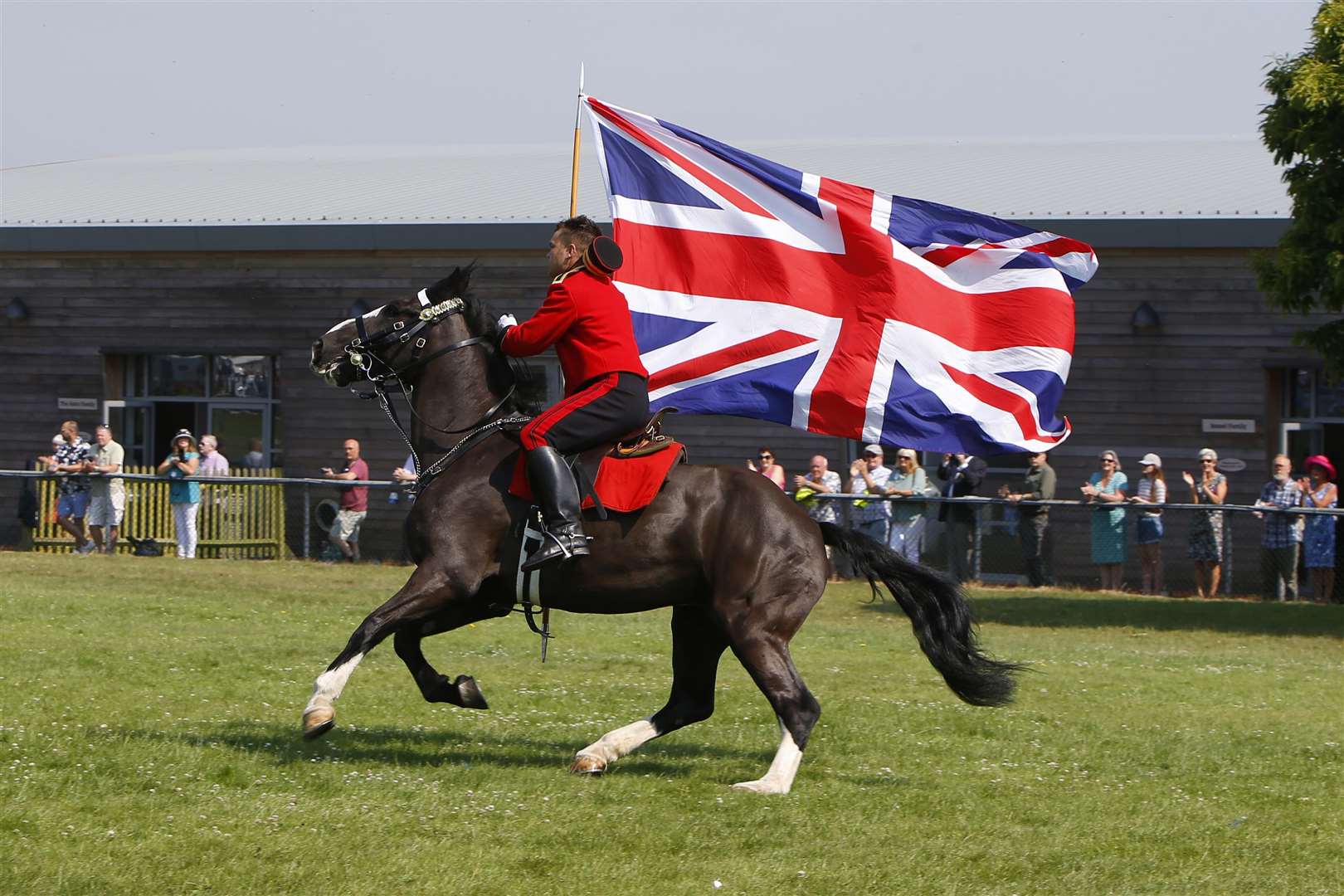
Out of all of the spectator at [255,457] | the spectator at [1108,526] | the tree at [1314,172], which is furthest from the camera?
the spectator at [255,457]

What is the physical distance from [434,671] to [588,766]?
3.17ft

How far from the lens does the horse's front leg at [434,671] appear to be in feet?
27.8

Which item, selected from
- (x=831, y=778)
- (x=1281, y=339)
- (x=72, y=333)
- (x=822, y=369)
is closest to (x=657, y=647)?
(x=822, y=369)

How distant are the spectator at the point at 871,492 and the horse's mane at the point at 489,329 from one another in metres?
10.3

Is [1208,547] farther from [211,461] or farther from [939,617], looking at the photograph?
[211,461]

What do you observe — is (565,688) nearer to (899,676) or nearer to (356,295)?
(899,676)

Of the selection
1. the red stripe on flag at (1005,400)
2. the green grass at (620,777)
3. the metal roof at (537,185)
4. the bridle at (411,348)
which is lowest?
the green grass at (620,777)

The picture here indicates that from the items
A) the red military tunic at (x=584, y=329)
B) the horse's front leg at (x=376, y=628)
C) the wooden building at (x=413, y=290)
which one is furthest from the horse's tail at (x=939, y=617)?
the wooden building at (x=413, y=290)

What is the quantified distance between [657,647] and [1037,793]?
6.48 m

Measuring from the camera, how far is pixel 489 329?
898cm

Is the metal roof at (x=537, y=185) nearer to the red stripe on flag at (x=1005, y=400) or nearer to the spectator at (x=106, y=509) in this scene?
the spectator at (x=106, y=509)

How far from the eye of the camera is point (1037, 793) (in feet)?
27.0

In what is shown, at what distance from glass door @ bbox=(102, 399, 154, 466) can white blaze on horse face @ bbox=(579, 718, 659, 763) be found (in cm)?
2099

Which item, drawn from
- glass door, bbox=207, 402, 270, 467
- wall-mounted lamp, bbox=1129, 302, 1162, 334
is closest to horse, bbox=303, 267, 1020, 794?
wall-mounted lamp, bbox=1129, 302, 1162, 334
